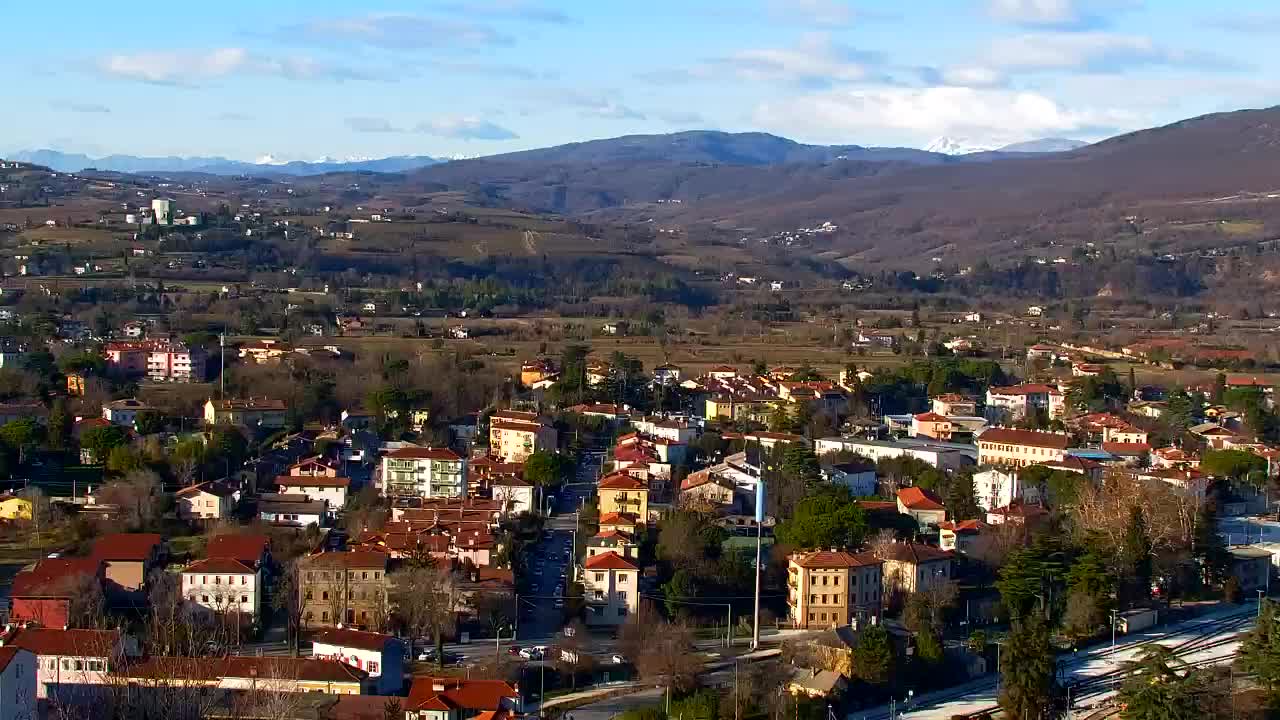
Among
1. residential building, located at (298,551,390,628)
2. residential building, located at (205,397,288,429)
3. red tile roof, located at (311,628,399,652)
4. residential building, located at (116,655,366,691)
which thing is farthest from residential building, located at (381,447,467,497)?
residential building, located at (116,655,366,691)

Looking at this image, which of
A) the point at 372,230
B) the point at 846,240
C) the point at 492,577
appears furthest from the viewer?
the point at 846,240

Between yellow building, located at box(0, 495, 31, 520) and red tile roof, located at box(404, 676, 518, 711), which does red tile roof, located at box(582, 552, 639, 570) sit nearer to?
red tile roof, located at box(404, 676, 518, 711)

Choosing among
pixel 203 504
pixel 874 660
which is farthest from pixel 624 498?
pixel 874 660

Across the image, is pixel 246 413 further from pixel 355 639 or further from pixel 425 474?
pixel 355 639

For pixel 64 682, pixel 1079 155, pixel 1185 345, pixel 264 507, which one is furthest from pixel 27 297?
pixel 1079 155

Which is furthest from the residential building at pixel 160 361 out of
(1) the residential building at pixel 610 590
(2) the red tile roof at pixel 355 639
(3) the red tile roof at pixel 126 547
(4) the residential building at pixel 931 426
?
(2) the red tile roof at pixel 355 639

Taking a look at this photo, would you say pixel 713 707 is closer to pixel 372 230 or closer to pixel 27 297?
pixel 27 297
